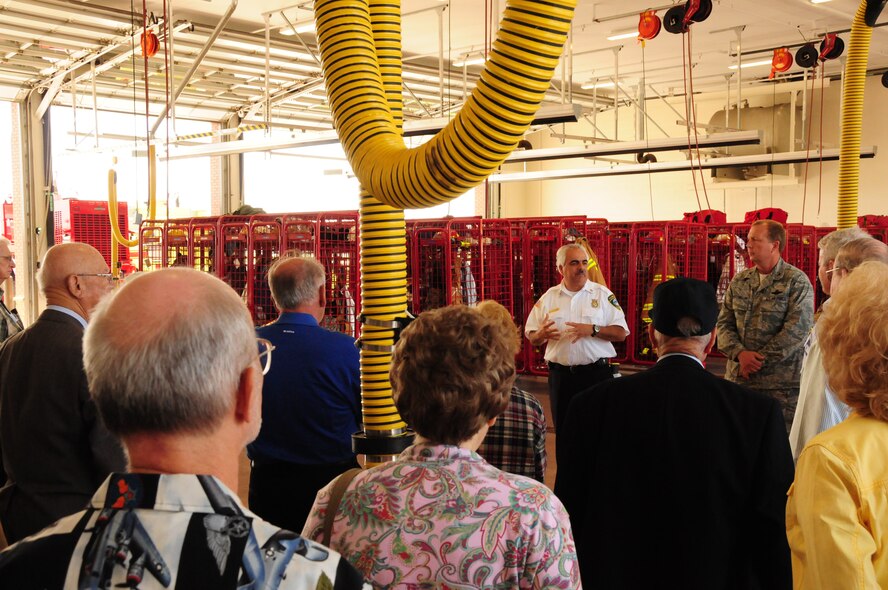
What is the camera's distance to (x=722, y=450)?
2.36 metres

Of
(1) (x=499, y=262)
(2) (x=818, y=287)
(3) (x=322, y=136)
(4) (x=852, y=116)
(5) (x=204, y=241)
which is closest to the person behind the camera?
(4) (x=852, y=116)

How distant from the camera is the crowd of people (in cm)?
108

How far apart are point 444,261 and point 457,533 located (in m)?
6.33

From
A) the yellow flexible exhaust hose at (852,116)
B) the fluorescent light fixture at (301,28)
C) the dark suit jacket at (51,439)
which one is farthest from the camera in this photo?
the fluorescent light fixture at (301,28)

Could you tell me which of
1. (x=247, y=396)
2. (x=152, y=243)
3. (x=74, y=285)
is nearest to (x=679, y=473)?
(x=247, y=396)

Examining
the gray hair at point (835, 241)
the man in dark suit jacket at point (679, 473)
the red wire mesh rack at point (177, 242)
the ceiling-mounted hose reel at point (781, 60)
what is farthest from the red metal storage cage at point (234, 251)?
the ceiling-mounted hose reel at point (781, 60)

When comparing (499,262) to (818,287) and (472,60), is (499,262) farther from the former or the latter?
(472,60)

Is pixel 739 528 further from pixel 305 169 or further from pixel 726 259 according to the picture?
pixel 305 169

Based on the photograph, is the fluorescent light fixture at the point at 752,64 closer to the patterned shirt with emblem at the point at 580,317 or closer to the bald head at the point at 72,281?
the patterned shirt with emblem at the point at 580,317

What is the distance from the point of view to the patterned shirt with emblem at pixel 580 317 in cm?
566

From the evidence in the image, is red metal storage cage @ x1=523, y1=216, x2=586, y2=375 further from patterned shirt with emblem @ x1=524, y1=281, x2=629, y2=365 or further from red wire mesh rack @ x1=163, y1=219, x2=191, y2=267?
red wire mesh rack @ x1=163, y1=219, x2=191, y2=267

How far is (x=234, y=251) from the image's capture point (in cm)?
868

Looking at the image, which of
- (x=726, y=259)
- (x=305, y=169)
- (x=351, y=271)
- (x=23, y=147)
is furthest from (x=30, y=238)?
(x=726, y=259)

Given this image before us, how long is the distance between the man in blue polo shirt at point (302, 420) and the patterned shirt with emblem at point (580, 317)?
8.54ft
